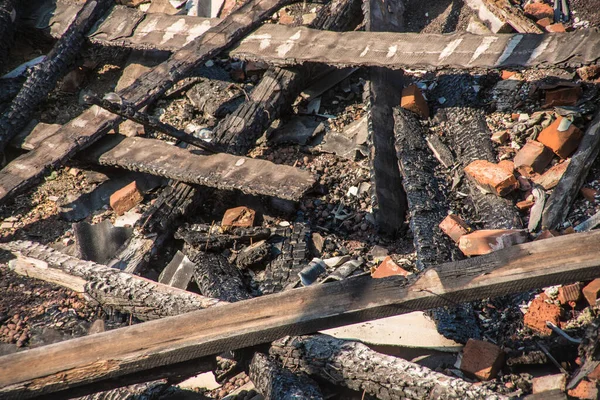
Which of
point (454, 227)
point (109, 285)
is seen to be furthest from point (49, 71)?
point (454, 227)

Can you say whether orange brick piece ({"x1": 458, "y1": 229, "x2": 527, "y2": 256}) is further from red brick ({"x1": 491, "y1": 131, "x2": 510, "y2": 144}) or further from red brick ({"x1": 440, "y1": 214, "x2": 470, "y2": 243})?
red brick ({"x1": 491, "y1": 131, "x2": 510, "y2": 144})

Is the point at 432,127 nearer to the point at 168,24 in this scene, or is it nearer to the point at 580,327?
the point at 580,327

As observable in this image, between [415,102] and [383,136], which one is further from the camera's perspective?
[415,102]

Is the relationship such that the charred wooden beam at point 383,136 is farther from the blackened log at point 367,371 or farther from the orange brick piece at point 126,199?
the orange brick piece at point 126,199

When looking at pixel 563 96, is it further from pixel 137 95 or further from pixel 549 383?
pixel 137 95

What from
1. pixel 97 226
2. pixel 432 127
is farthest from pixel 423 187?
pixel 97 226

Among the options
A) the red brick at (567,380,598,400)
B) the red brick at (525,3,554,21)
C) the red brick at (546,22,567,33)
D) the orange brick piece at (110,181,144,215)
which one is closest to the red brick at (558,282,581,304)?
the red brick at (567,380,598,400)
